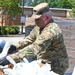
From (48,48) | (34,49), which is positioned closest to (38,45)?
(34,49)

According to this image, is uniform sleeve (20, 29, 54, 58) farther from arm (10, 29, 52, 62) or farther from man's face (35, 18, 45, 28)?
man's face (35, 18, 45, 28)

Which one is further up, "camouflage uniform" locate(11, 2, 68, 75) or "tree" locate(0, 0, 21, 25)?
"camouflage uniform" locate(11, 2, 68, 75)

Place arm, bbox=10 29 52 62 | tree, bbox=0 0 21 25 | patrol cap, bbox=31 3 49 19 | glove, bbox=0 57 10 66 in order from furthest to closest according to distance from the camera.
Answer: tree, bbox=0 0 21 25 → patrol cap, bbox=31 3 49 19 → arm, bbox=10 29 52 62 → glove, bbox=0 57 10 66

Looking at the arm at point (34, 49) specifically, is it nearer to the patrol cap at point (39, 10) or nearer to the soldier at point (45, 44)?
the soldier at point (45, 44)

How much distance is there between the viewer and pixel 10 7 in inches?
1612

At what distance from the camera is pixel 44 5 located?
363cm

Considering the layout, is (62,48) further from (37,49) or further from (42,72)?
(42,72)

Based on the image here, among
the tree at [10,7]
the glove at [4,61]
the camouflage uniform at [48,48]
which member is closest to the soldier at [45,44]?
the camouflage uniform at [48,48]

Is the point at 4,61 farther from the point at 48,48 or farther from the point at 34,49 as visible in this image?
the point at 48,48

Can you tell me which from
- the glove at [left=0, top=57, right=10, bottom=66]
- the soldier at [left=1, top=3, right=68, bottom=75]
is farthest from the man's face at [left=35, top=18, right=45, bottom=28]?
the glove at [left=0, top=57, right=10, bottom=66]

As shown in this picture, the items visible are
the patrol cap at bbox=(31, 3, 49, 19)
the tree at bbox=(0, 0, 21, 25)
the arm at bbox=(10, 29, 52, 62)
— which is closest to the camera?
the arm at bbox=(10, 29, 52, 62)

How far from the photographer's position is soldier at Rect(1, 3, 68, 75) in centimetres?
339

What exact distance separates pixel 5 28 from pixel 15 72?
3555 centimetres

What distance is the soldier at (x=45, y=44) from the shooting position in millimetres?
3388
